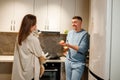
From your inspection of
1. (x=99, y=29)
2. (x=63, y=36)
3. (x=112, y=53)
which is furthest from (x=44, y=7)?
(x=112, y=53)

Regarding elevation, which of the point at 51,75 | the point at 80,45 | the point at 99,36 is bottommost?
the point at 51,75

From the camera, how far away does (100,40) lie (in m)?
2.10

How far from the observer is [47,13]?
397cm

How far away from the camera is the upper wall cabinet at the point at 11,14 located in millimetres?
3898

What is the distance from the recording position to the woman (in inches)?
98.5

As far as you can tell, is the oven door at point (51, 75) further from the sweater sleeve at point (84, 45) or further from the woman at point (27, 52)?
the woman at point (27, 52)

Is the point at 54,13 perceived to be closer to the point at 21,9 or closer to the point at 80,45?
the point at 21,9

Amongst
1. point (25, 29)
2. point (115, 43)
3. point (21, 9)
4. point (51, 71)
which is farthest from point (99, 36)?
point (21, 9)

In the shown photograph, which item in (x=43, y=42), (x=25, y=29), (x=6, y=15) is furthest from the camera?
(x=43, y=42)

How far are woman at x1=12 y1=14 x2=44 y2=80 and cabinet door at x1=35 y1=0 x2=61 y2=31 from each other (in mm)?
1422

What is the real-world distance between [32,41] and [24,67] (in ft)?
1.13

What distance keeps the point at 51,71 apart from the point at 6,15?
1.39 metres

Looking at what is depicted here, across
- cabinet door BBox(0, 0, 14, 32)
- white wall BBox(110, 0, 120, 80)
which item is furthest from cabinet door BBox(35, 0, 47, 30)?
white wall BBox(110, 0, 120, 80)

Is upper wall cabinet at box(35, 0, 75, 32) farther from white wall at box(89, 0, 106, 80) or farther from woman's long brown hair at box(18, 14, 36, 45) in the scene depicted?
white wall at box(89, 0, 106, 80)
